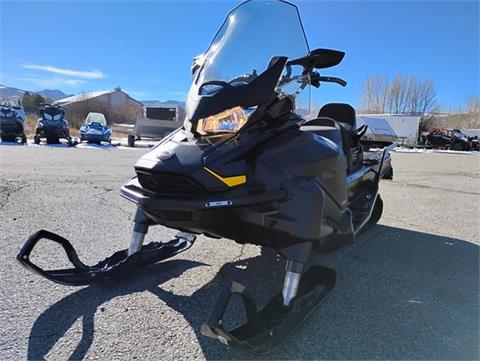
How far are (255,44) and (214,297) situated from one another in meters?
1.70

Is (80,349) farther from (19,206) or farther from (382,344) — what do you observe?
(19,206)

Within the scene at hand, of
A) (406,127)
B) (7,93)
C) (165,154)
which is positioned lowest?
(165,154)

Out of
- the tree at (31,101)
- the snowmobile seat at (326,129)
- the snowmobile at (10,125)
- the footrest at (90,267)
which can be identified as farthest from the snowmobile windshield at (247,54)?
the tree at (31,101)

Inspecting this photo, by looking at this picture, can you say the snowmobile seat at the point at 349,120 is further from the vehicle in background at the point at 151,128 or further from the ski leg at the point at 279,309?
the vehicle in background at the point at 151,128

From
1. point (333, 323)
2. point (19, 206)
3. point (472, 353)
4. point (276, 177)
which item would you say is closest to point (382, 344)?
point (333, 323)

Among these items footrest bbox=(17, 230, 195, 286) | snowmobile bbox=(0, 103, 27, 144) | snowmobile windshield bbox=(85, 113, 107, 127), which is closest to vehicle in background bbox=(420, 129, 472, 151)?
snowmobile windshield bbox=(85, 113, 107, 127)

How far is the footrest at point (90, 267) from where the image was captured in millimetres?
2285

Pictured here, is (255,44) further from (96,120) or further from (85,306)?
(96,120)

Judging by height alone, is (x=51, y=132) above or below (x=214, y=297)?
above

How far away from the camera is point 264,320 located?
2.01 m

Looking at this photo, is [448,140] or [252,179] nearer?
[252,179]

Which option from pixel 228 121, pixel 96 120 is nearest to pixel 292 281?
pixel 228 121

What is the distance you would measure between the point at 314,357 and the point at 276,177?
3.06 feet

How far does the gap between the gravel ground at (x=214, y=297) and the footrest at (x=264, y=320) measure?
0.13m
